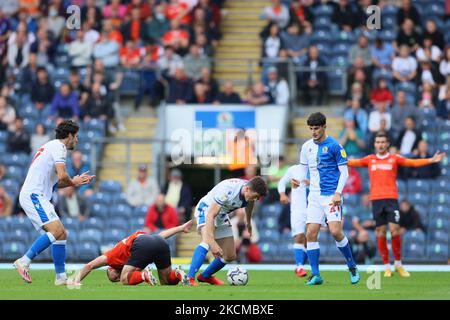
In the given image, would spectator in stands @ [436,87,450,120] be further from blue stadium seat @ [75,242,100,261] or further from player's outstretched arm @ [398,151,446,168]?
blue stadium seat @ [75,242,100,261]

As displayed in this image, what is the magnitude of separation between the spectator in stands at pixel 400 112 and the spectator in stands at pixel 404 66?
1.21 meters

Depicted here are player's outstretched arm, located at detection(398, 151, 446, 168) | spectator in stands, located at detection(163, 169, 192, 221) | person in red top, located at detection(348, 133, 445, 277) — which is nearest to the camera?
player's outstretched arm, located at detection(398, 151, 446, 168)

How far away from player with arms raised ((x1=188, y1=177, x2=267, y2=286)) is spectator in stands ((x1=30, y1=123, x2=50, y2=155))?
10471 millimetres

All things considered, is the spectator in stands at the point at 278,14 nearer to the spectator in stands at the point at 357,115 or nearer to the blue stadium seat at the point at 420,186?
the spectator in stands at the point at 357,115

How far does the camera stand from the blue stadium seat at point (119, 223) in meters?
25.5

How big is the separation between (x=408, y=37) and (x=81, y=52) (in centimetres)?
734

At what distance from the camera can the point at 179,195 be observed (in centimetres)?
2545

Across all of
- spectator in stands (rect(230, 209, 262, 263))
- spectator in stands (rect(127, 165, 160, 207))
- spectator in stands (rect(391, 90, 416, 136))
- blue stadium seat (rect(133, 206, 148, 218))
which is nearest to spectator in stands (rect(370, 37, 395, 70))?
spectator in stands (rect(391, 90, 416, 136))

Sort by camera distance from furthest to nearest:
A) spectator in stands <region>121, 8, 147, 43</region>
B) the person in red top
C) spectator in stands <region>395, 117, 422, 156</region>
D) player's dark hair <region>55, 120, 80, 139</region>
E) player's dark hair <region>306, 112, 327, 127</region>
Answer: spectator in stands <region>121, 8, 147, 43</region>, spectator in stands <region>395, 117, 422, 156</region>, the person in red top, player's dark hair <region>306, 112, 327, 127</region>, player's dark hair <region>55, 120, 80, 139</region>

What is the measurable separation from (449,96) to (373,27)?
8.85 feet

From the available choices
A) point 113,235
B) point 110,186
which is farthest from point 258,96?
point 113,235

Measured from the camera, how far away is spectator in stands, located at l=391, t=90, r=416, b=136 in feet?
83.8
